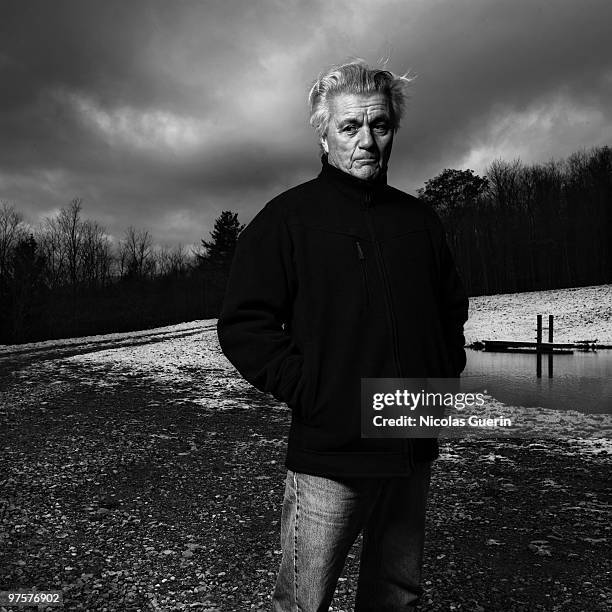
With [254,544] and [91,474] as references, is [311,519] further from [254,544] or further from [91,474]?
[91,474]

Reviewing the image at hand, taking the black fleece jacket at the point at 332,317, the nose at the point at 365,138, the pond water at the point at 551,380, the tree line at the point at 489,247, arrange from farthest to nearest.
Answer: the tree line at the point at 489,247
the pond water at the point at 551,380
the nose at the point at 365,138
the black fleece jacket at the point at 332,317

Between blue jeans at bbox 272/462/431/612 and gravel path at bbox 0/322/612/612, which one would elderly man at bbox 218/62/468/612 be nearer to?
blue jeans at bbox 272/462/431/612

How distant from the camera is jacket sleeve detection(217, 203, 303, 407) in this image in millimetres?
1739

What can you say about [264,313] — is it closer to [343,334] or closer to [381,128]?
[343,334]

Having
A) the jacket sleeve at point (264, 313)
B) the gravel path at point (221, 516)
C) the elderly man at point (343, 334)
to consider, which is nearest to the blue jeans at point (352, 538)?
the elderly man at point (343, 334)

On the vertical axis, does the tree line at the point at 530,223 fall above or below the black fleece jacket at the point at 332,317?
above

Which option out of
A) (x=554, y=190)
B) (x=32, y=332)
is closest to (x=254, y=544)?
(x=32, y=332)

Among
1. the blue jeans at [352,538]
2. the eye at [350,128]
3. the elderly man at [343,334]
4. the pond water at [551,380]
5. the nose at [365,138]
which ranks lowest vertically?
the pond water at [551,380]

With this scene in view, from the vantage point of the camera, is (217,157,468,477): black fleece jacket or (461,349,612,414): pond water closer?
(217,157,468,477): black fleece jacket

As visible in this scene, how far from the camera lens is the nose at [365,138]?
1.87 m

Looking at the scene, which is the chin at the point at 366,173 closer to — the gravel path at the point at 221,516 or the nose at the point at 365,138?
the nose at the point at 365,138

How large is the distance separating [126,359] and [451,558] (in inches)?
537

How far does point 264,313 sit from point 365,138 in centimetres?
67

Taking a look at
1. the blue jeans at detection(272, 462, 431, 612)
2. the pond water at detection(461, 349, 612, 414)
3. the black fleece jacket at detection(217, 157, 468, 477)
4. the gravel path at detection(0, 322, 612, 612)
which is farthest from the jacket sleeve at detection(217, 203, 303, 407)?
the pond water at detection(461, 349, 612, 414)
